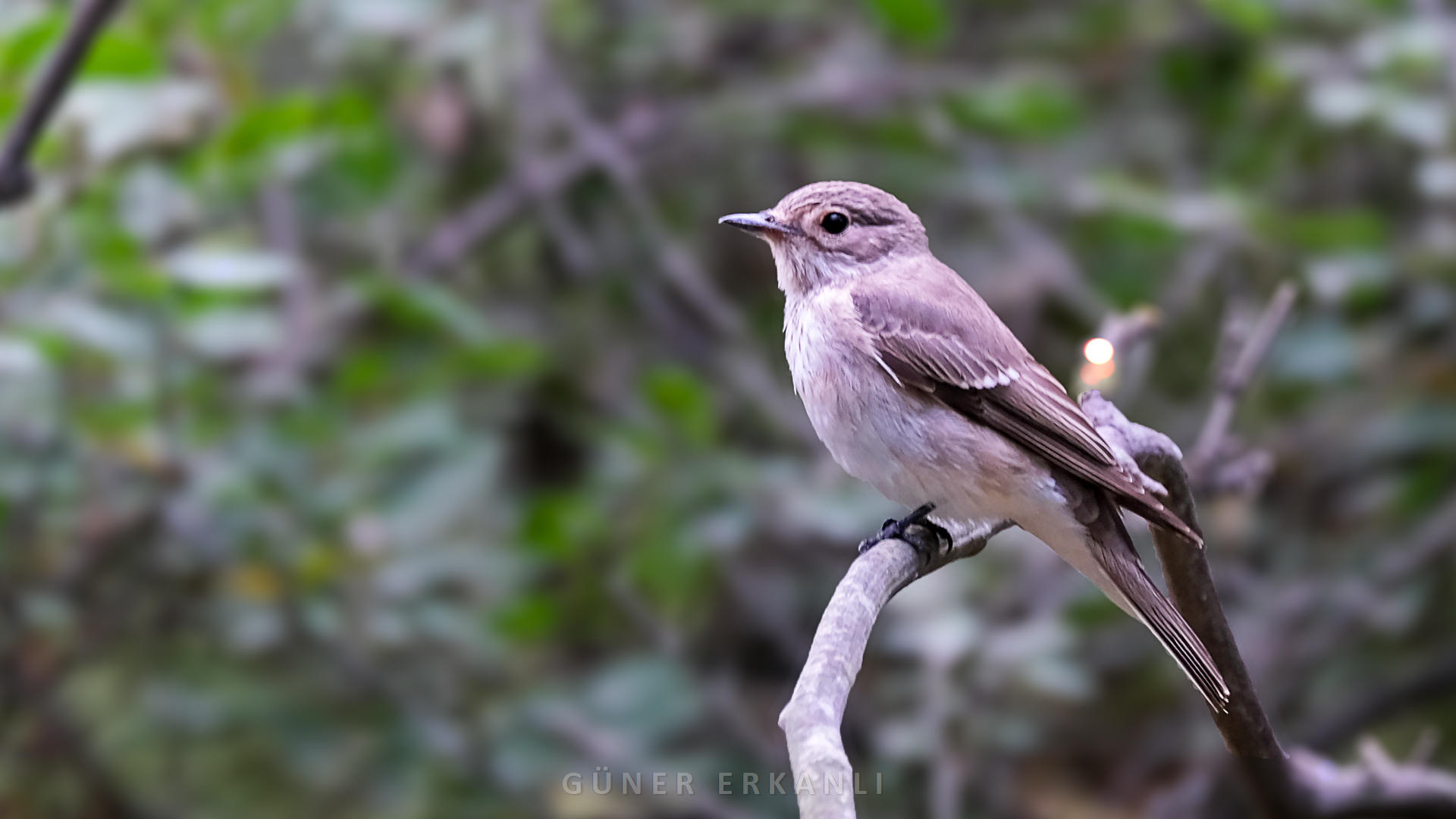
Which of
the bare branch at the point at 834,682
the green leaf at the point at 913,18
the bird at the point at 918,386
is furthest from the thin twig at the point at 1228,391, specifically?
the green leaf at the point at 913,18

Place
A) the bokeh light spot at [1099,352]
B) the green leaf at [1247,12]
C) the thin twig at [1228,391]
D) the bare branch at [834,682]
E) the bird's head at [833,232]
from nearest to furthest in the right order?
1. the bare branch at [834,682]
2. the bokeh light spot at [1099,352]
3. the bird's head at [833,232]
4. the thin twig at [1228,391]
5. the green leaf at [1247,12]

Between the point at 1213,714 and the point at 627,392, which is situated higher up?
the point at 627,392

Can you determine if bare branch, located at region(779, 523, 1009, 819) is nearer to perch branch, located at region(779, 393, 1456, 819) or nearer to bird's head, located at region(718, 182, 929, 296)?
perch branch, located at region(779, 393, 1456, 819)

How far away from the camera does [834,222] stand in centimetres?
235

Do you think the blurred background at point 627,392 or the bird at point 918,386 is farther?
the blurred background at point 627,392

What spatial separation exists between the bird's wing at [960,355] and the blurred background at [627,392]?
0.47 meters

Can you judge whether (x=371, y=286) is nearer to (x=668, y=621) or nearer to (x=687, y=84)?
(x=668, y=621)

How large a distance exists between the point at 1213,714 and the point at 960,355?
755 mm

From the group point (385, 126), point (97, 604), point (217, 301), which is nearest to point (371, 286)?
point (217, 301)

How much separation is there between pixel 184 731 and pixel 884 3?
262cm

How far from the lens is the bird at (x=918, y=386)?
2.12 m

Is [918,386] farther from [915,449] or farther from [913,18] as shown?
[913,18]

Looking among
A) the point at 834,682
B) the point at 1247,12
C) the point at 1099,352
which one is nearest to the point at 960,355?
the point at 1099,352

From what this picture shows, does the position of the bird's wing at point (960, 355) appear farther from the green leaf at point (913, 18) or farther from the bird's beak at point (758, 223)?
the green leaf at point (913, 18)
